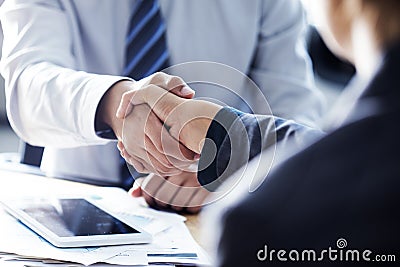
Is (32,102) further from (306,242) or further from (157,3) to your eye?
(306,242)

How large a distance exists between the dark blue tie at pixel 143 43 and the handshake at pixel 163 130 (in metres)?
0.14

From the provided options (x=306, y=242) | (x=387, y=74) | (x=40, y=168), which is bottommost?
(x=40, y=168)

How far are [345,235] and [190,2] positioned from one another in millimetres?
803

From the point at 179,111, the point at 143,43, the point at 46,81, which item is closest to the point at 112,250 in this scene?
the point at 179,111

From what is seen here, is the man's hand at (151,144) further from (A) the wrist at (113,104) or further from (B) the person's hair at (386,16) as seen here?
(B) the person's hair at (386,16)

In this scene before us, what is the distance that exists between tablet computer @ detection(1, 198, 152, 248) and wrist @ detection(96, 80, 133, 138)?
0.38ft

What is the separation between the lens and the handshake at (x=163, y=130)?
895mm

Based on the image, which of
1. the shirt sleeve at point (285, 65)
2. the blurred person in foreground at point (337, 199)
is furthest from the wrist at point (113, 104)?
the blurred person in foreground at point (337, 199)

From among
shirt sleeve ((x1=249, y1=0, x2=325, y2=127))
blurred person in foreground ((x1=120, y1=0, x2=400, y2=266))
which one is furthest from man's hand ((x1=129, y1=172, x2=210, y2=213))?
blurred person in foreground ((x1=120, y1=0, x2=400, y2=266))

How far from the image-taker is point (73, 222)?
90 cm

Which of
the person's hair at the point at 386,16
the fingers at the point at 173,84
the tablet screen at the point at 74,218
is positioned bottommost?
the tablet screen at the point at 74,218

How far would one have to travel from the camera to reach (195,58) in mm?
1204

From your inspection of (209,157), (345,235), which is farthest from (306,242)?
(209,157)

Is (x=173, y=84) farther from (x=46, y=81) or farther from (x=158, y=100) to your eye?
(x=46, y=81)
